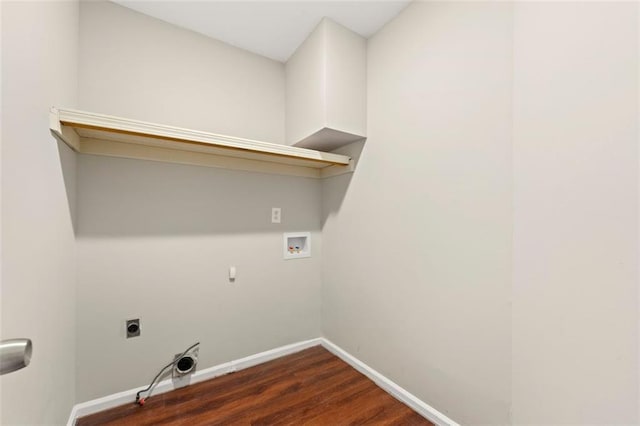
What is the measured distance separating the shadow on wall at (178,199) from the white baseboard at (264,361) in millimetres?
987

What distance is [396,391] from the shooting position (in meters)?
1.61

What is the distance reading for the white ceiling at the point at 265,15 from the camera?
1.59 meters

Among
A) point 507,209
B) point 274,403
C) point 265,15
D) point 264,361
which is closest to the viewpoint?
point 507,209

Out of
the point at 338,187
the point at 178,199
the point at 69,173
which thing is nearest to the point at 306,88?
the point at 338,187

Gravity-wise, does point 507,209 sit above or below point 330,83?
below

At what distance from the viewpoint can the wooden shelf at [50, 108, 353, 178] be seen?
1.21 metres

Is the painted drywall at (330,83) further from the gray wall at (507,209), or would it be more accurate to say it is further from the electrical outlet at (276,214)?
the electrical outlet at (276,214)

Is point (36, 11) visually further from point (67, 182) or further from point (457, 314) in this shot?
point (457, 314)

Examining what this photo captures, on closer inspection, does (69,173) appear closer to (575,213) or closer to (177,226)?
(177,226)

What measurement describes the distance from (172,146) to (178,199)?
1.16ft

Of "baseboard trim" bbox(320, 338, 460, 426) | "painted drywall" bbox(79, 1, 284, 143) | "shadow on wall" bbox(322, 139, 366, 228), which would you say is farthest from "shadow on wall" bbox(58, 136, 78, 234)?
"baseboard trim" bbox(320, 338, 460, 426)

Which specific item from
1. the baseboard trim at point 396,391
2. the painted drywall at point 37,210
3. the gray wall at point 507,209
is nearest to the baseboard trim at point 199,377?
the painted drywall at point 37,210

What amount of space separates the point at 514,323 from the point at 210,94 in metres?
2.31

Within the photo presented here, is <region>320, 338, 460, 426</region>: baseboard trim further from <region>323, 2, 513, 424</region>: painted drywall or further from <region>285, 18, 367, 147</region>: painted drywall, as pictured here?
<region>285, 18, 367, 147</region>: painted drywall
